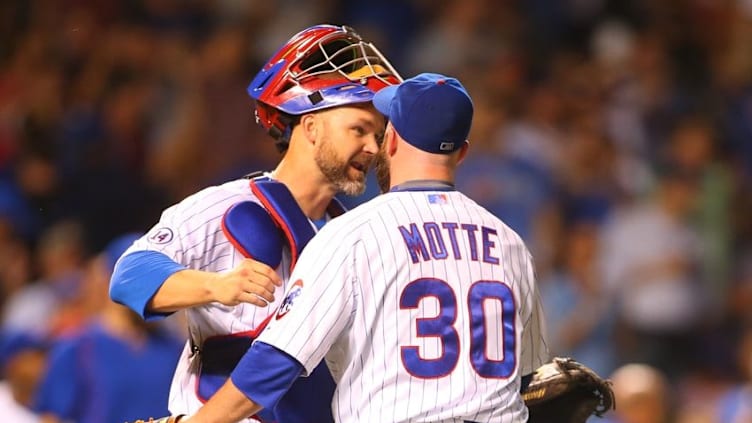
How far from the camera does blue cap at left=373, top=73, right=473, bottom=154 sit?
3666mm

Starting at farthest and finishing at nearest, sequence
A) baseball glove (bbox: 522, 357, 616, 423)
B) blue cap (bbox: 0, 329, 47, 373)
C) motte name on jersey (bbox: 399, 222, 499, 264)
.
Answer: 1. blue cap (bbox: 0, 329, 47, 373)
2. baseball glove (bbox: 522, 357, 616, 423)
3. motte name on jersey (bbox: 399, 222, 499, 264)

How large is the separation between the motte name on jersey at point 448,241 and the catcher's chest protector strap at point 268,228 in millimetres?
474

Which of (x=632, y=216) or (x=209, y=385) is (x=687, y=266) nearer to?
(x=632, y=216)

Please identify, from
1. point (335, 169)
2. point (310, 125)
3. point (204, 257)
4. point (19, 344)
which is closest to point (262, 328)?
point (204, 257)

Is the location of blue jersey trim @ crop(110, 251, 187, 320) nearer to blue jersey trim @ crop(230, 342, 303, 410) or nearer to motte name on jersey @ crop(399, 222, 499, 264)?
blue jersey trim @ crop(230, 342, 303, 410)

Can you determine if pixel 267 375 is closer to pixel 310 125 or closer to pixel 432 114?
pixel 432 114

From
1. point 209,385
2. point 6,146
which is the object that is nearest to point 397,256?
point 209,385

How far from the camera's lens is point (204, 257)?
400cm

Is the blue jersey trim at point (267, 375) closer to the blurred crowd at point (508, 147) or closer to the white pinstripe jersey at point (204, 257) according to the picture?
the white pinstripe jersey at point (204, 257)

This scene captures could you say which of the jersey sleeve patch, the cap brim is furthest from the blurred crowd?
the cap brim

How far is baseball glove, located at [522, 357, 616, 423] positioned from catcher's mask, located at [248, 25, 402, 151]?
0.89 m

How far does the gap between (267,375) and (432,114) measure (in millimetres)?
737

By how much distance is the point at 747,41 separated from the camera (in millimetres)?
9641

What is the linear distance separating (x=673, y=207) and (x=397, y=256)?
5330 millimetres
